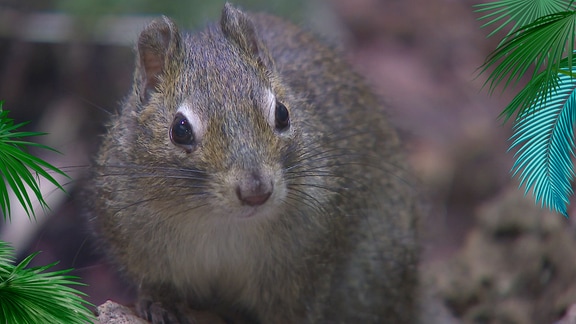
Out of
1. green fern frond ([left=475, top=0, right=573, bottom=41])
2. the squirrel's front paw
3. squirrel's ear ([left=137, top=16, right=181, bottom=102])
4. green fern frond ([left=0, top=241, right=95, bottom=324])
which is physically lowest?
green fern frond ([left=0, top=241, right=95, bottom=324])

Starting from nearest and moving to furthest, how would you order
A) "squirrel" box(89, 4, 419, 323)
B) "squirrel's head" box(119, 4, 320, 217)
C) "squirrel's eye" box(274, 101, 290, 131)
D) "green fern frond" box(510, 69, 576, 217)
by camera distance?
"green fern frond" box(510, 69, 576, 217)
"squirrel's head" box(119, 4, 320, 217)
"squirrel" box(89, 4, 419, 323)
"squirrel's eye" box(274, 101, 290, 131)

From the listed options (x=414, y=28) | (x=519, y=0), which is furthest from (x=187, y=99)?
(x=414, y=28)

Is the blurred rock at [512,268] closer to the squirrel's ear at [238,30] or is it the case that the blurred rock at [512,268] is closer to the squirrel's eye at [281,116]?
the squirrel's eye at [281,116]

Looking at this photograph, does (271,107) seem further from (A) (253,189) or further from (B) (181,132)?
(A) (253,189)

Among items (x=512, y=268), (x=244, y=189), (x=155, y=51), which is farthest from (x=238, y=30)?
(x=512, y=268)

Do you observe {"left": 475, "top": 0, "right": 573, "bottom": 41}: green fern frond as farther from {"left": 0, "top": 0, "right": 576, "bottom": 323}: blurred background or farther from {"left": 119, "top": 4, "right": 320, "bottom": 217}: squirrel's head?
{"left": 0, "top": 0, "right": 576, "bottom": 323}: blurred background

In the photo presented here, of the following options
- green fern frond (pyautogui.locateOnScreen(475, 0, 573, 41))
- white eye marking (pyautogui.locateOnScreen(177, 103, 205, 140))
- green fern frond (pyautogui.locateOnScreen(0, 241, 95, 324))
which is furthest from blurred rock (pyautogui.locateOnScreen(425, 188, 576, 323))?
green fern frond (pyautogui.locateOnScreen(0, 241, 95, 324))

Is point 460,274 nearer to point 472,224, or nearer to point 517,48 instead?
point 472,224
